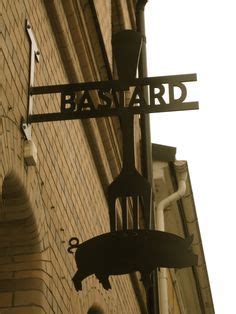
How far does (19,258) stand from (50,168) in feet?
2.23

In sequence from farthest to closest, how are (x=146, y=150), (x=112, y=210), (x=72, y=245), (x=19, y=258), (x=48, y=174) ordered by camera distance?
(x=146, y=150) < (x=48, y=174) < (x=19, y=258) < (x=72, y=245) < (x=112, y=210)

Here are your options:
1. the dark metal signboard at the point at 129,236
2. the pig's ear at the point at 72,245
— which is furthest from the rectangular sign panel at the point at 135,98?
the pig's ear at the point at 72,245

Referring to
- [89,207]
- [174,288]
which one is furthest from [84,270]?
[174,288]

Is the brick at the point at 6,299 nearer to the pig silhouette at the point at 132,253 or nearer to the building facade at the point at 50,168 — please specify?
the building facade at the point at 50,168

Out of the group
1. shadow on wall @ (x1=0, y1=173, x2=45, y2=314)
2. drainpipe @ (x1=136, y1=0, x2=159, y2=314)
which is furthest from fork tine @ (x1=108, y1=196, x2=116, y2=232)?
drainpipe @ (x1=136, y1=0, x2=159, y2=314)

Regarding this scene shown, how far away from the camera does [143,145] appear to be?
30.1ft

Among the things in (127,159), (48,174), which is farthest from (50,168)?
(127,159)

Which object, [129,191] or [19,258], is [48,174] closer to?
[19,258]

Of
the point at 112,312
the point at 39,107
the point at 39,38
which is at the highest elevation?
the point at 39,38

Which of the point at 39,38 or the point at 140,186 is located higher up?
the point at 39,38

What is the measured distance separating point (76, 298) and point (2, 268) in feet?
3.44

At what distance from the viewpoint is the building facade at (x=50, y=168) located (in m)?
4.24

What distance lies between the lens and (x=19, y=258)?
4.49 metres

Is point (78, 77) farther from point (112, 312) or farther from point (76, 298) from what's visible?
point (112, 312)
